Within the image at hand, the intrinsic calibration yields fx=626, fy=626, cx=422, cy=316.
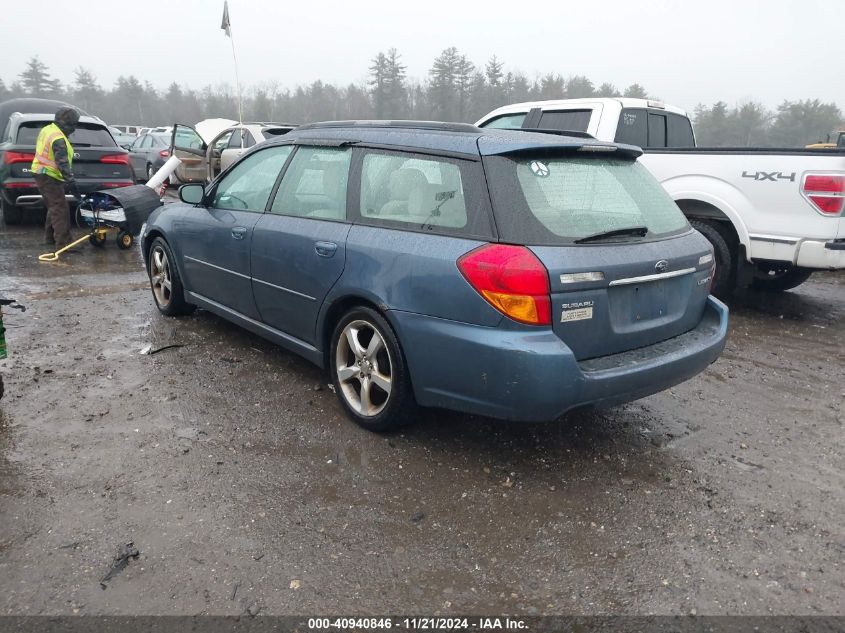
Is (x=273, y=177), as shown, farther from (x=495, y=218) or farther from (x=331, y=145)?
(x=495, y=218)

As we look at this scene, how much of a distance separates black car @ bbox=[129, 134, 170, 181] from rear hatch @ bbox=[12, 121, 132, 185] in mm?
7648

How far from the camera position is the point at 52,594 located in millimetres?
2322

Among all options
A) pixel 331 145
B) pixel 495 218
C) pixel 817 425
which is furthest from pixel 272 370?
pixel 817 425

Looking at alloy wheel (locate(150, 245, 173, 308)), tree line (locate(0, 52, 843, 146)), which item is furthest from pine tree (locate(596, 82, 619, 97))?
alloy wheel (locate(150, 245, 173, 308))

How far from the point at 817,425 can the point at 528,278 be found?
2.41 meters

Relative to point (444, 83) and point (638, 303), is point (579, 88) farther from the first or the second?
point (638, 303)

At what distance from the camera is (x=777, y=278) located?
7129mm

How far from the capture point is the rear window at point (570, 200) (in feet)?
9.71

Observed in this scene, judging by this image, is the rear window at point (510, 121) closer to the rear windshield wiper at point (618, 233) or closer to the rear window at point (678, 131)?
the rear window at point (678, 131)

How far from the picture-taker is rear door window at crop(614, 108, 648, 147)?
23.1 ft

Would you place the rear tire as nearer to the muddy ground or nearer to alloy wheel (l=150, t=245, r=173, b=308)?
alloy wheel (l=150, t=245, r=173, b=308)

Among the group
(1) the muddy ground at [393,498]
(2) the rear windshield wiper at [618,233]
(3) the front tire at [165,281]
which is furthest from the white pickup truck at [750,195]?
(3) the front tire at [165,281]

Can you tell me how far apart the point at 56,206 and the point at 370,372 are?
7.24m

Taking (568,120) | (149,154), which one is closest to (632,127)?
(568,120)
